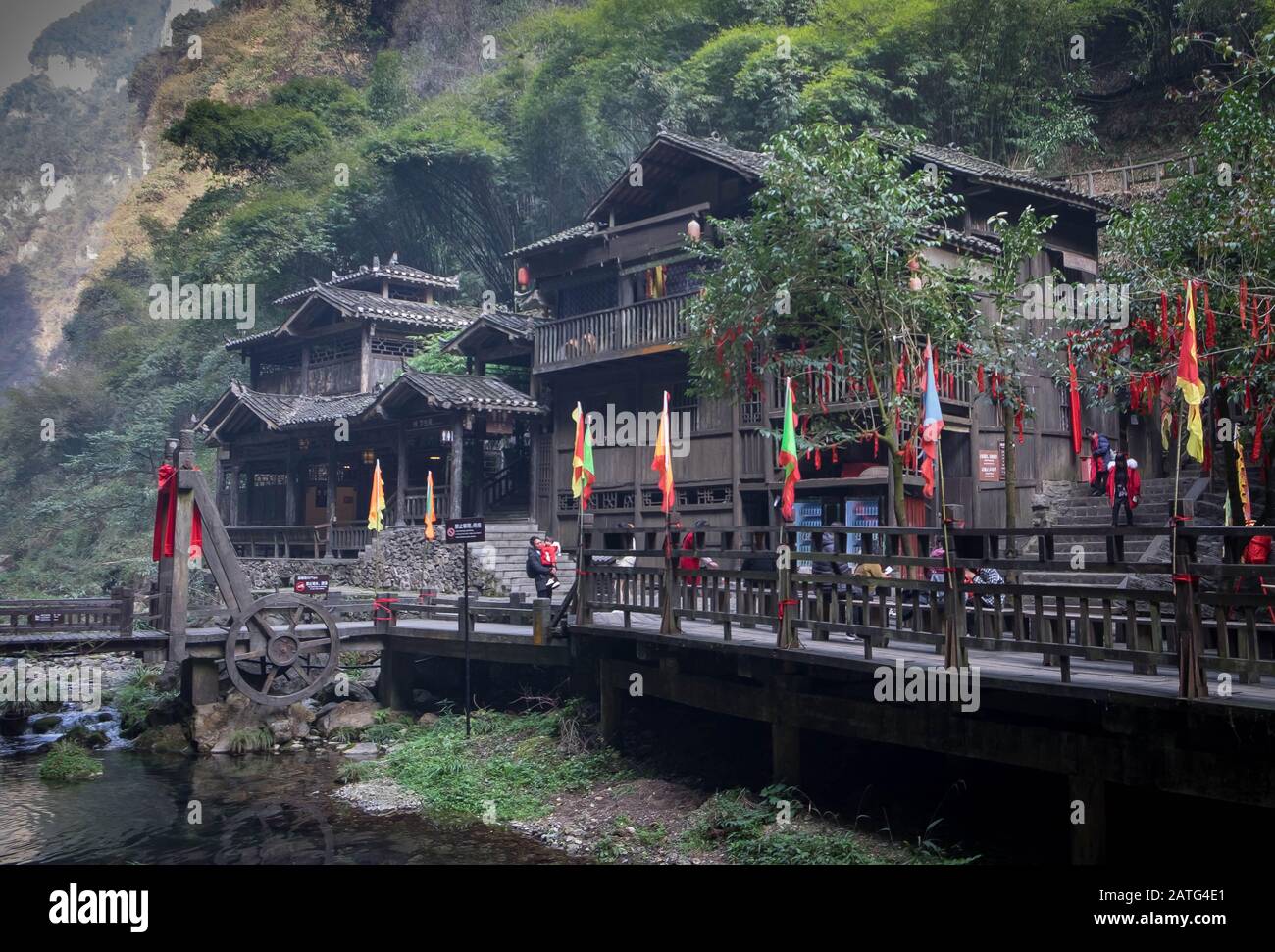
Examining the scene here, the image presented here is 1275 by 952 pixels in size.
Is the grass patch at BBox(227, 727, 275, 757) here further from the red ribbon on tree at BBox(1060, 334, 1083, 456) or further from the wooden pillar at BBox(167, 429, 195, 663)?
the red ribbon on tree at BBox(1060, 334, 1083, 456)

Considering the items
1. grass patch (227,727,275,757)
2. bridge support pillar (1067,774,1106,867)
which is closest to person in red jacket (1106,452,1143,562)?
bridge support pillar (1067,774,1106,867)

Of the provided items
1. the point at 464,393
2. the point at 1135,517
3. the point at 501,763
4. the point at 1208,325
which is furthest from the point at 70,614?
the point at 1135,517

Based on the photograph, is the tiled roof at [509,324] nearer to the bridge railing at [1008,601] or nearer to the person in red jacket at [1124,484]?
the bridge railing at [1008,601]

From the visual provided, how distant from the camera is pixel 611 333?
24234 mm

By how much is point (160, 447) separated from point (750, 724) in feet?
119

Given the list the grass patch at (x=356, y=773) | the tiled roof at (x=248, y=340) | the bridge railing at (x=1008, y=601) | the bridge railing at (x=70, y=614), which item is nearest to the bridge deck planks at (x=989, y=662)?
the bridge railing at (x=1008, y=601)

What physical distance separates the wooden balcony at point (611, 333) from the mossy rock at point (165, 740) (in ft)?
38.1

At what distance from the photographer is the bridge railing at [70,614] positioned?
54.0 ft

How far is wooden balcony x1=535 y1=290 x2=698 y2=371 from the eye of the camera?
2283 centimetres

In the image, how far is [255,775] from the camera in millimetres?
15195

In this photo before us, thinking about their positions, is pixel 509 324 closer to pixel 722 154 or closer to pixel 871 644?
pixel 722 154

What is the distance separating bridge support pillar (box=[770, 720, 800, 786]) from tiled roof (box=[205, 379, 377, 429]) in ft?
68.1

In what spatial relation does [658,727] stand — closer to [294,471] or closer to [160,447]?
[294,471]

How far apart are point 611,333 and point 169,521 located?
35.3ft
